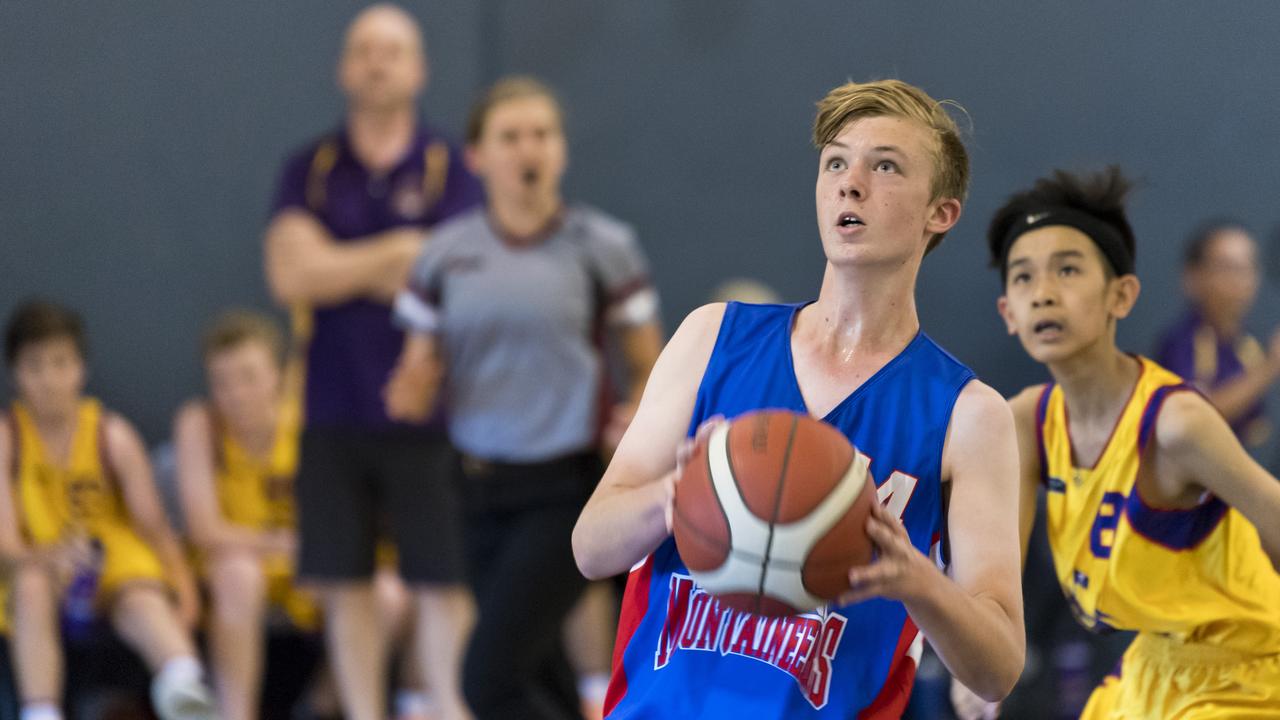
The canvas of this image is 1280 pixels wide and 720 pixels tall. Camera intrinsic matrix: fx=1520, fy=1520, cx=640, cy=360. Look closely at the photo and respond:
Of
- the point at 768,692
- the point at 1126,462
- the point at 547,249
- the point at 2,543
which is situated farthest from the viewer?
the point at 2,543

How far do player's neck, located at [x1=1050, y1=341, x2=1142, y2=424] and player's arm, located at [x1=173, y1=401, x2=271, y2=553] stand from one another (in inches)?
137

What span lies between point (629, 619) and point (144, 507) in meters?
3.61

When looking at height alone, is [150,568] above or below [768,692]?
below

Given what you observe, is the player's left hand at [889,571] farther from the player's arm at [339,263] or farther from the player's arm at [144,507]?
the player's arm at [144,507]

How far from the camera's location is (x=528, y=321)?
15.2 feet

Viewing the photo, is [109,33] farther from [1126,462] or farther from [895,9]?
[1126,462]

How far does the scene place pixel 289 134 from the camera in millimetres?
7176

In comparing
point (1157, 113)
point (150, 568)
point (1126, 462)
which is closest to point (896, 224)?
point (1126, 462)

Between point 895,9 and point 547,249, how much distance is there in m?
3.04

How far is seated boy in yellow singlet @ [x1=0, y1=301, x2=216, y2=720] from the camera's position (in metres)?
5.04

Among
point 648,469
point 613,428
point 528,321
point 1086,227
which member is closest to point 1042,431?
point 1086,227

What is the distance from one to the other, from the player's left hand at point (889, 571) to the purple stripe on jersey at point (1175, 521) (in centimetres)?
122

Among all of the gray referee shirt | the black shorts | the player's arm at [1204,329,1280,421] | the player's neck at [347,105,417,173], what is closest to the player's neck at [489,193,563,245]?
the gray referee shirt

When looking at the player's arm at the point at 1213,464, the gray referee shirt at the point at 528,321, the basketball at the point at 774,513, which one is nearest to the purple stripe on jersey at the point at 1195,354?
the gray referee shirt at the point at 528,321
